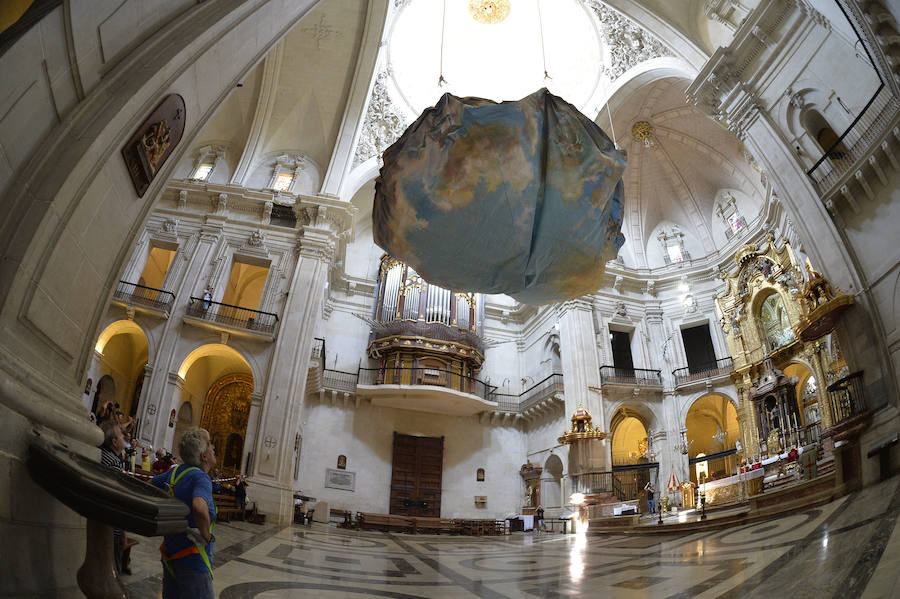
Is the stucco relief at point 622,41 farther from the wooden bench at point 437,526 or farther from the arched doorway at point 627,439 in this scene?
the wooden bench at point 437,526

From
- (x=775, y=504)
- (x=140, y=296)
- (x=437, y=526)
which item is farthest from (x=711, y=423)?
(x=140, y=296)

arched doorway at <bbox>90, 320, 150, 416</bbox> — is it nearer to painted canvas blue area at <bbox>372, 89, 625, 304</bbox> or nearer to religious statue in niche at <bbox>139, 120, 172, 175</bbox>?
religious statue in niche at <bbox>139, 120, 172, 175</bbox>

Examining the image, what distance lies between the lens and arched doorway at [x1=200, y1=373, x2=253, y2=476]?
15.7 meters

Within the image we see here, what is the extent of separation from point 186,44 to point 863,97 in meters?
11.5

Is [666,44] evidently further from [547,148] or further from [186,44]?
[186,44]

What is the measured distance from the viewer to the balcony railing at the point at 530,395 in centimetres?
1759

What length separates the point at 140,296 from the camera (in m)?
13.4

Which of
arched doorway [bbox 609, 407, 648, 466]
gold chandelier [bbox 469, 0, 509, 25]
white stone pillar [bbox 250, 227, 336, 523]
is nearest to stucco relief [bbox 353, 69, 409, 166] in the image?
white stone pillar [bbox 250, 227, 336, 523]

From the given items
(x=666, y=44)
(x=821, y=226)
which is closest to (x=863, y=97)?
(x=821, y=226)

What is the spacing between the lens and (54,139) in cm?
305

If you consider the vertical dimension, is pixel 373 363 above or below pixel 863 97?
below

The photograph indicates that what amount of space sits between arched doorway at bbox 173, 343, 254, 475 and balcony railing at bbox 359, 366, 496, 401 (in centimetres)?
433

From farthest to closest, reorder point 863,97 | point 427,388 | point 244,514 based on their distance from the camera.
A: 1. point 427,388
2. point 244,514
3. point 863,97

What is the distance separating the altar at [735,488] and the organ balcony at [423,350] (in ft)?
27.0
